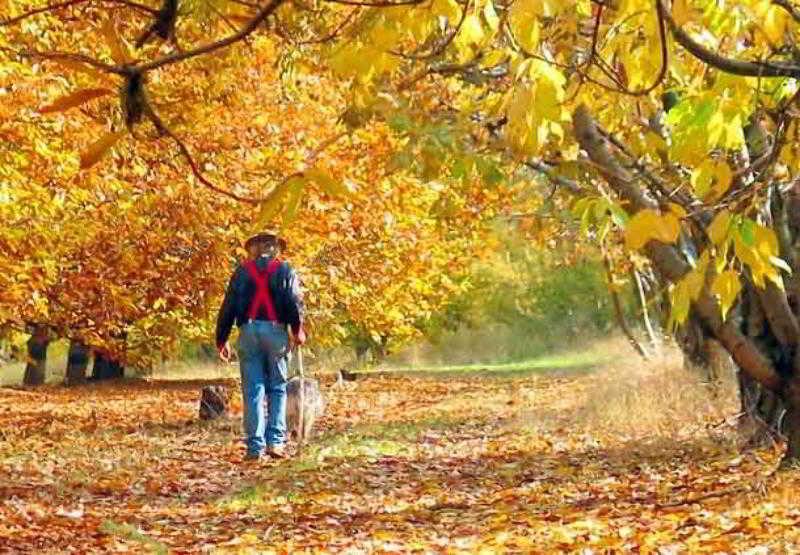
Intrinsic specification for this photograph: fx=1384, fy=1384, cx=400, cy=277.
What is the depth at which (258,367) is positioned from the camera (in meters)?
11.1

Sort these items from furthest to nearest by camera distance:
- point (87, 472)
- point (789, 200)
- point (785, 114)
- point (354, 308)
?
1. point (354, 308)
2. point (87, 472)
3. point (789, 200)
4. point (785, 114)

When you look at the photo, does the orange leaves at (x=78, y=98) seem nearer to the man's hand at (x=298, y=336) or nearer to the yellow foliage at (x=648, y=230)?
the yellow foliage at (x=648, y=230)

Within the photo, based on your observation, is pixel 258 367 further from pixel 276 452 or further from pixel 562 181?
pixel 562 181

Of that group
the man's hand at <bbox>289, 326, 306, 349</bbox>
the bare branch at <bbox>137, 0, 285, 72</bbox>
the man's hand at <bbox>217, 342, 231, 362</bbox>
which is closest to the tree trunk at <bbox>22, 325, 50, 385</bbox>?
the man's hand at <bbox>217, 342, 231, 362</bbox>

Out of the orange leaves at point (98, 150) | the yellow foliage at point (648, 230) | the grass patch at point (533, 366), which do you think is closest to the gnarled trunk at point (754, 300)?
the yellow foliage at point (648, 230)

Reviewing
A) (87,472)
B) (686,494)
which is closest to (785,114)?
(686,494)

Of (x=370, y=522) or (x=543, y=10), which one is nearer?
(x=543, y=10)

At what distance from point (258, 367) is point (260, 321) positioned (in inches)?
14.8

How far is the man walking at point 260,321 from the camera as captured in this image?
11008 mm

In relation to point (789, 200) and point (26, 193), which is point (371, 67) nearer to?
point (789, 200)

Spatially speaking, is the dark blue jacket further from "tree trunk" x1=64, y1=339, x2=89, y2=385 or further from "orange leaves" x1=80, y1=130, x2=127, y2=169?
"tree trunk" x1=64, y1=339, x2=89, y2=385

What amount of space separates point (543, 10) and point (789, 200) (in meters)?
6.69

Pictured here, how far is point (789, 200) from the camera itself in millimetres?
9133

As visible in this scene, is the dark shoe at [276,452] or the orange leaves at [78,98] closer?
the orange leaves at [78,98]
